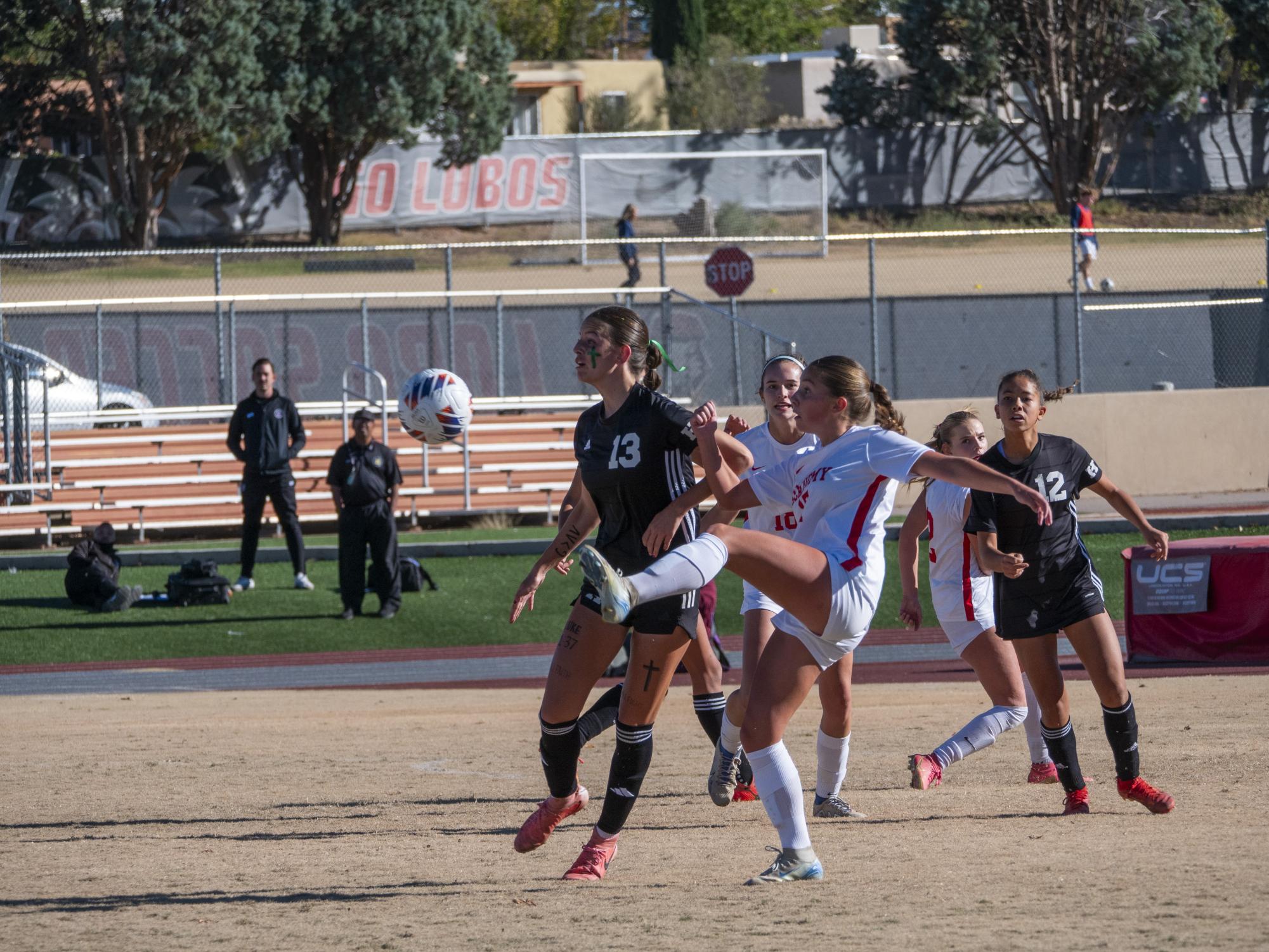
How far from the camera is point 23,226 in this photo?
38.3 meters

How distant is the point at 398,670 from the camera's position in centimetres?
1368

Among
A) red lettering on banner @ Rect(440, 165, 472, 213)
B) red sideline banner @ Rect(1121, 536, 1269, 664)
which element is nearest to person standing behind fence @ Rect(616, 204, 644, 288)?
red lettering on banner @ Rect(440, 165, 472, 213)

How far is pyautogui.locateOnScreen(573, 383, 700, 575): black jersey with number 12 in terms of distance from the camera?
596 centimetres

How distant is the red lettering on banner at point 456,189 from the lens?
41.7m

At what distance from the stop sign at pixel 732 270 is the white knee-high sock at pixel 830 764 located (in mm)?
16852

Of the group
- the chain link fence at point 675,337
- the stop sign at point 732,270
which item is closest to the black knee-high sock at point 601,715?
the chain link fence at point 675,337

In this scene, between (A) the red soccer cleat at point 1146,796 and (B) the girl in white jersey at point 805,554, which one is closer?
(B) the girl in white jersey at point 805,554

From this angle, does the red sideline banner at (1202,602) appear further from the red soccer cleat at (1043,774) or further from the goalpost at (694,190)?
the goalpost at (694,190)

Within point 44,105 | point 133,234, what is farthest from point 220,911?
point 44,105

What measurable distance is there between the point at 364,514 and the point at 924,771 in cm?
833

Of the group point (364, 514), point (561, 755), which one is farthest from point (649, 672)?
point (364, 514)

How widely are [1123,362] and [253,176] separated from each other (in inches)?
944

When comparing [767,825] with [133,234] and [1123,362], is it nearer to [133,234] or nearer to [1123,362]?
[1123,362]

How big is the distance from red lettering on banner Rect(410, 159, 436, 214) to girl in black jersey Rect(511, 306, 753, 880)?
3623 centimetres
